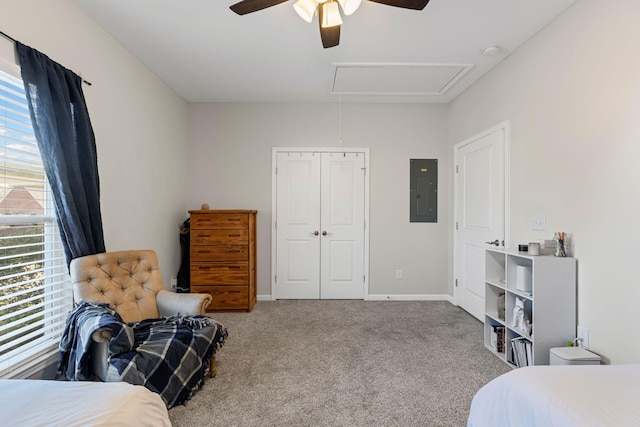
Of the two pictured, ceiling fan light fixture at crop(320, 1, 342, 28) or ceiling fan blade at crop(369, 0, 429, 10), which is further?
ceiling fan light fixture at crop(320, 1, 342, 28)

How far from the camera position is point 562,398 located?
1.14m

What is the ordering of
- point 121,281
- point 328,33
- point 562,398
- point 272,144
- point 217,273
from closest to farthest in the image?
point 562,398 < point 328,33 < point 121,281 < point 217,273 < point 272,144

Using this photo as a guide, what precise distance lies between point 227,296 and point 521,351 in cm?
294

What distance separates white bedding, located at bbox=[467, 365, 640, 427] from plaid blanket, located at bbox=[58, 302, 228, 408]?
160cm

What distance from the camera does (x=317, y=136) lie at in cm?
438

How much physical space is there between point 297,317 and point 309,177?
1.80 metres

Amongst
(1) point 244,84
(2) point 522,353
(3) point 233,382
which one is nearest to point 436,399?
(2) point 522,353

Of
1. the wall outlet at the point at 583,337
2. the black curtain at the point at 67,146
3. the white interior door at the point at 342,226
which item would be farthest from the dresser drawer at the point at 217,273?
the wall outlet at the point at 583,337

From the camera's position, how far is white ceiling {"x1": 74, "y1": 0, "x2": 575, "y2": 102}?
7.70ft

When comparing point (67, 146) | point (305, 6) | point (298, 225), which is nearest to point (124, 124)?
point (67, 146)

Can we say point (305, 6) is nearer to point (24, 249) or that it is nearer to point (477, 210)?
point (24, 249)

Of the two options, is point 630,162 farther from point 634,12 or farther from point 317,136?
point 317,136

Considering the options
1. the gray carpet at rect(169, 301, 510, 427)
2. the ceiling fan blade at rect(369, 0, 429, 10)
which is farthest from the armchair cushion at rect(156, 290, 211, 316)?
the ceiling fan blade at rect(369, 0, 429, 10)

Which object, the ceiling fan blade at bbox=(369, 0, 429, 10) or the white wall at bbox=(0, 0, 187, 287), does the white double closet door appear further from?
the ceiling fan blade at bbox=(369, 0, 429, 10)
